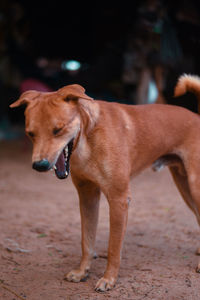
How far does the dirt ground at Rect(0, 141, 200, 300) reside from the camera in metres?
2.51

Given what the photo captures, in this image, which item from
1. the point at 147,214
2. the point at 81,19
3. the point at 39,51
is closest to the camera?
the point at 147,214

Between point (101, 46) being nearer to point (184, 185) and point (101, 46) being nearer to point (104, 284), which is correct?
point (184, 185)

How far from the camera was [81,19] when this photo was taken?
9.47 meters

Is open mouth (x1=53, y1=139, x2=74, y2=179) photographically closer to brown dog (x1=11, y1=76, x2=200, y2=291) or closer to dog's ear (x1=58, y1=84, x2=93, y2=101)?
brown dog (x1=11, y1=76, x2=200, y2=291)

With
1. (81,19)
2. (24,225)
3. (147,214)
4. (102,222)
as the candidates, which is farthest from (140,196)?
(81,19)

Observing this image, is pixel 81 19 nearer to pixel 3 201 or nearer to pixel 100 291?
pixel 3 201

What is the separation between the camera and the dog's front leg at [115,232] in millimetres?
2553

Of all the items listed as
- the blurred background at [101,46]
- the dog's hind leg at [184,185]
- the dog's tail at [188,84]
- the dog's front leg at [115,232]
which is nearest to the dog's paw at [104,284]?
the dog's front leg at [115,232]

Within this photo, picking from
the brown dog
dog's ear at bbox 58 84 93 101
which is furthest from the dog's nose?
dog's ear at bbox 58 84 93 101

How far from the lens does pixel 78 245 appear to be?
3408mm

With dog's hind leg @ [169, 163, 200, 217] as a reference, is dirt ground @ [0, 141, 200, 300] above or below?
below

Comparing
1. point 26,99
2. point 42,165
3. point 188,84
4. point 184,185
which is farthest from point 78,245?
point 188,84

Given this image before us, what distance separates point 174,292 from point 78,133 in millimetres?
1286

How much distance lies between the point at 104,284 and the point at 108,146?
0.98m
